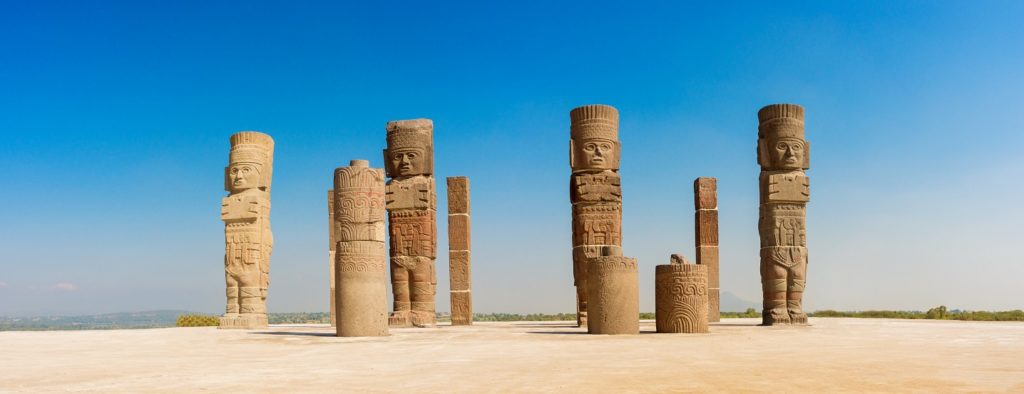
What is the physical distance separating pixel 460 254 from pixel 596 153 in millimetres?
4105

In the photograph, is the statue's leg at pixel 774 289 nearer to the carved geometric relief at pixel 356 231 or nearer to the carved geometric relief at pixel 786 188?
the carved geometric relief at pixel 786 188

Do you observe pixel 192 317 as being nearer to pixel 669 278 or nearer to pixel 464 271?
pixel 464 271

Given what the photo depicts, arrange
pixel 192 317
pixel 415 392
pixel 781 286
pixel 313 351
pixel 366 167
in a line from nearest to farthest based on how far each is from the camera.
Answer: pixel 415 392
pixel 313 351
pixel 366 167
pixel 781 286
pixel 192 317

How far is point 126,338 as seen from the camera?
15742 millimetres

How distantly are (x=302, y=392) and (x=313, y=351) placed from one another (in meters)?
4.54

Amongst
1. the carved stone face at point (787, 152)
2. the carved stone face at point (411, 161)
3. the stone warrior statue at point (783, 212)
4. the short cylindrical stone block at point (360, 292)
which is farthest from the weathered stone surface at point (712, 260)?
the short cylindrical stone block at point (360, 292)

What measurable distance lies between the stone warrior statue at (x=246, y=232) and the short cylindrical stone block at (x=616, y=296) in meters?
9.16

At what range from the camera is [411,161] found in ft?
66.6

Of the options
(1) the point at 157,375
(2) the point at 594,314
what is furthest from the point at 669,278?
(1) the point at 157,375

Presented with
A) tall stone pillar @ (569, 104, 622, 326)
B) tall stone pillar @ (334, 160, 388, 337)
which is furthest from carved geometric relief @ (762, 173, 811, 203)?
tall stone pillar @ (334, 160, 388, 337)

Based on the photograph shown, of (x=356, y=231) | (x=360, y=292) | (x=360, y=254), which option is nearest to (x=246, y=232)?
(x=356, y=231)

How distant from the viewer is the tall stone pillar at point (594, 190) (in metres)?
19.8

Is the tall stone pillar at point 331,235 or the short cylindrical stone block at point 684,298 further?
the tall stone pillar at point 331,235

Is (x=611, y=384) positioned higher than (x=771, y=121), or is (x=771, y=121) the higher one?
(x=771, y=121)
